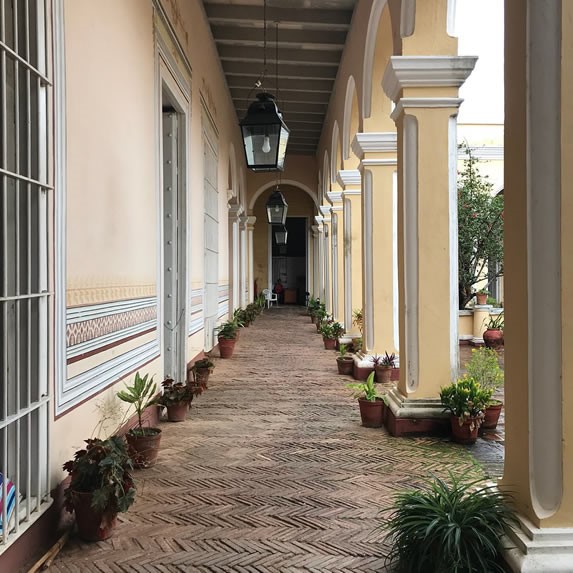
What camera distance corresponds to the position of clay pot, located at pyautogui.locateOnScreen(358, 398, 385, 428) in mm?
5305

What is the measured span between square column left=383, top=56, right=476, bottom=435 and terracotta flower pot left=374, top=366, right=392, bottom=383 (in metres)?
2.19

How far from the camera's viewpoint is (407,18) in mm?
5078

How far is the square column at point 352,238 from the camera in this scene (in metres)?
10.0

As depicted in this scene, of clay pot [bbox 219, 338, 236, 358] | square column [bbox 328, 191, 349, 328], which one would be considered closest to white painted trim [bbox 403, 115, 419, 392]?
clay pot [bbox 219, 338, 236, 358]

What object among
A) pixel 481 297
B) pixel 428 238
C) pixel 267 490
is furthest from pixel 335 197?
pixel 267 490

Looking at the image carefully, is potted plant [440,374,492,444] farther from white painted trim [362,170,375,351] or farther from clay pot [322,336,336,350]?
clay pot [322,336,336,350]

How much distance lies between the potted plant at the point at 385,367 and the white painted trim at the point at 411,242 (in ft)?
7.24

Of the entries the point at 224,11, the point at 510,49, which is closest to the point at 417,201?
the point at 510,49

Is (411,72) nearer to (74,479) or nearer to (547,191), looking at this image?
(547,191)

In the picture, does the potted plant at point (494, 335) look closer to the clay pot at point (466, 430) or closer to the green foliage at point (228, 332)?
the green foliage at point (228, 332)

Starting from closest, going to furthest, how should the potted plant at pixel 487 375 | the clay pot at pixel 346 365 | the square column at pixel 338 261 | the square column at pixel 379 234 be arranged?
the potted plant at pixel 487 375 → the square column at pixel 379 234 → the clay pot at pixel 346 365 → the square column at pixel 338 261

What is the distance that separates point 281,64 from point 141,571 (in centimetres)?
1050

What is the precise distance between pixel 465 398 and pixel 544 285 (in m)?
2.46

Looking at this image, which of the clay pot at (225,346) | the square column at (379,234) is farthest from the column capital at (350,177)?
the clay pot at (225,346)
